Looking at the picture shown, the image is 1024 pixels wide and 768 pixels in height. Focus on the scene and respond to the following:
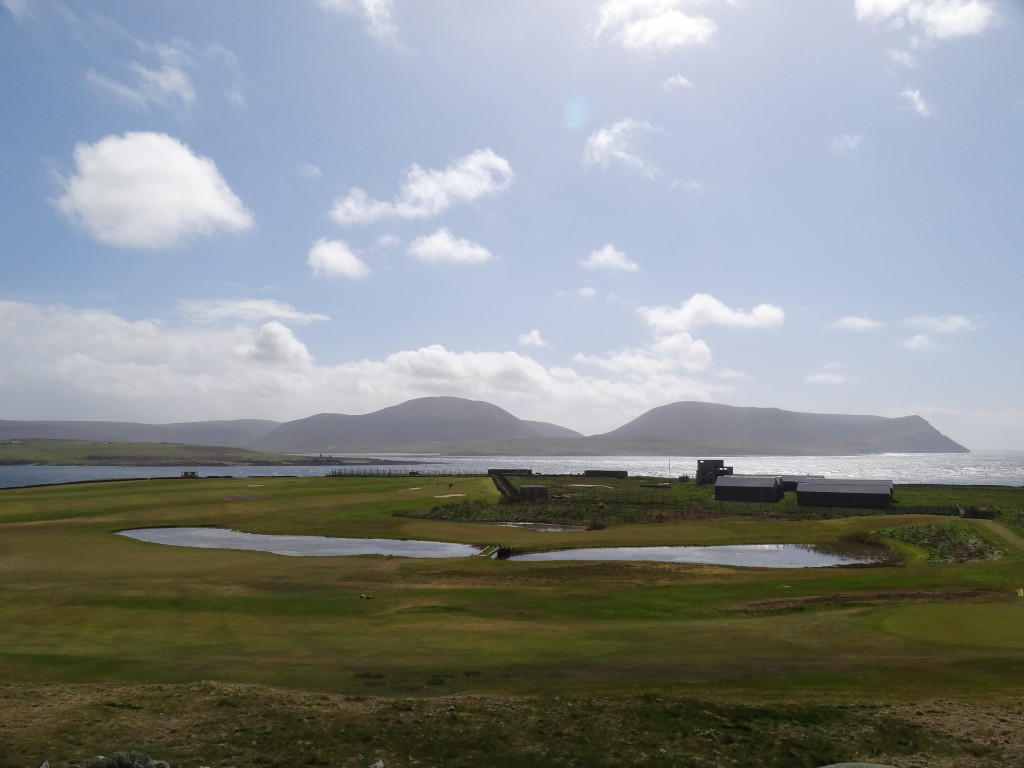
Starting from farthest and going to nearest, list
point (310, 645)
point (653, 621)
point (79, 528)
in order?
1. point (79, 528)
2. point (653, 621)
3. point (310, 645)

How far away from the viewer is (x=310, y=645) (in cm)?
2473

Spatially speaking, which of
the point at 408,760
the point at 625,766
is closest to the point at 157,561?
the point at 408,760


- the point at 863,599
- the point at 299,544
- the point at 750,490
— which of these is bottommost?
the point at 299,544

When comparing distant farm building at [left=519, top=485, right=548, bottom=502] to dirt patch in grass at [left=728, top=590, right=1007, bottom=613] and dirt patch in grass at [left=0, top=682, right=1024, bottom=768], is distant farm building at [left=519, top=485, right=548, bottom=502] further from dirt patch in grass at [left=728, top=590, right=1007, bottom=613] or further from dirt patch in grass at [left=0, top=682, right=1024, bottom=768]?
dirt patch in grass at [left=0, top=682, right=1024, bottom=768]

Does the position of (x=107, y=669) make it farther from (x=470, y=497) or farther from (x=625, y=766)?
(x=470, y=497)

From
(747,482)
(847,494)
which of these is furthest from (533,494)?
(847,494)

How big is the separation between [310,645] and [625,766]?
14502 millimetres

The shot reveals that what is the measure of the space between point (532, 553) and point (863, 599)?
27.9 metres

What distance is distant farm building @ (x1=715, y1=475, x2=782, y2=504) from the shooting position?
102438 mm

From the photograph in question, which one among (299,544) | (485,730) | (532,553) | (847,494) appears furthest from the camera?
(847,494)

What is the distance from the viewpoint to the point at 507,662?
72.8ft

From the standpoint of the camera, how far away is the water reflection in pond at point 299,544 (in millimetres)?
55875

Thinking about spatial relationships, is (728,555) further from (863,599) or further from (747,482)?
(747,482)

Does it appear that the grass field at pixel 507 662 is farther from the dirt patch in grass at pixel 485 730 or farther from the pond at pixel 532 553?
the pond at pixel 532 553
